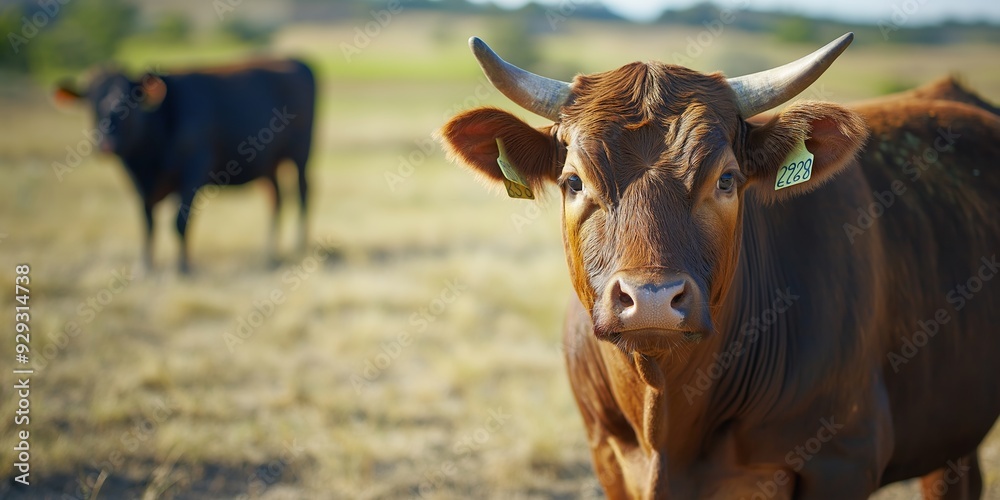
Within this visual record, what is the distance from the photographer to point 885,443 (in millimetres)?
3287

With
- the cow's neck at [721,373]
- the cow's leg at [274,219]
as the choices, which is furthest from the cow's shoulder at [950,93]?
the cow's leg at [274,219]

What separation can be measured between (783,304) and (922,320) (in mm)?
778

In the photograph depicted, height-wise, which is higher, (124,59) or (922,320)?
(922,320)

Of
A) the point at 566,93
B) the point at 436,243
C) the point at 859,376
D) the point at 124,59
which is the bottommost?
the point at 124,59

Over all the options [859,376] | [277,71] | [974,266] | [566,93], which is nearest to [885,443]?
[859,376]

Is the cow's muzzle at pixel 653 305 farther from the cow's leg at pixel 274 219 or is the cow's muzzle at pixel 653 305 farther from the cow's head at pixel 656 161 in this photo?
the cow's leg at pixel 274 219

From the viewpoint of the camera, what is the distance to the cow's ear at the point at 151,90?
1148 cm

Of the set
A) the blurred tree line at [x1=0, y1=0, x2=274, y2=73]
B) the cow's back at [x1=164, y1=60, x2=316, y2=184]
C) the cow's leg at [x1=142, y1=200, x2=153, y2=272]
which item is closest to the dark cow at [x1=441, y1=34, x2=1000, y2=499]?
the cow's leg at [x1=142, y1=200, x2=153, y2=272]

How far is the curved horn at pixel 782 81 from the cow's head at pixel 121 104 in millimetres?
10146

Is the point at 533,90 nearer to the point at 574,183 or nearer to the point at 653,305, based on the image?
the point at 574,183

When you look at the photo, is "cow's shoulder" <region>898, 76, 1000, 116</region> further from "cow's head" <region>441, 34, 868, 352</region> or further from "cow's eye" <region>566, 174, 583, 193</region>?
"cow's eye" <region>566, 174, 583, 193</region>

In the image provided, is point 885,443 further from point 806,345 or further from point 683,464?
point 683,464

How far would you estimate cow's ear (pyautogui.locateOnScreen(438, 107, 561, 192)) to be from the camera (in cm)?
321

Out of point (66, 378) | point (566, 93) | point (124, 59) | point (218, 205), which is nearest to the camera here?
point (566, 93)
